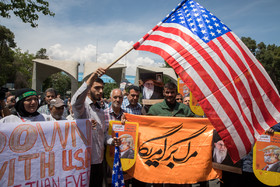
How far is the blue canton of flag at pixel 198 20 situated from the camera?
108 inches

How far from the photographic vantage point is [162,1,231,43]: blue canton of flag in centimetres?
275

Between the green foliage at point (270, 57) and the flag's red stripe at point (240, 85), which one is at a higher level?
the green foliage at point (270, 57)

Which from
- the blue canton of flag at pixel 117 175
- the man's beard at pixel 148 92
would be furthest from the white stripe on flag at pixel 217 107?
the man's beard at pixel 148 92

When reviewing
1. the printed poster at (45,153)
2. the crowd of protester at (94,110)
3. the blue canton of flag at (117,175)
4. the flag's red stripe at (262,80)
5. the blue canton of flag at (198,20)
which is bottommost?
the blue canton of flag at (117,175)

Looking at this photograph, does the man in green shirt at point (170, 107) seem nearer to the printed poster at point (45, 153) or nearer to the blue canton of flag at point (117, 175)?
the blue canton of flag at point (117, 175)

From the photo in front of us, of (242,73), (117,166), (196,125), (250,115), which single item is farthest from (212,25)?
(117,166)

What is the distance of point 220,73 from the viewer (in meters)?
2.64

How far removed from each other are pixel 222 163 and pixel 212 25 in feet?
7.61

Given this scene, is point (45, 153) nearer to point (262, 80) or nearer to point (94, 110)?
point (94, 110)

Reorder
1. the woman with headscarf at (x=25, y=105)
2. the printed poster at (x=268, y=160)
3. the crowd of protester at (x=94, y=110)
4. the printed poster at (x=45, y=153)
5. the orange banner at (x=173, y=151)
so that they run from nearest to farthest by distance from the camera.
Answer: the printed poster at (x=45, y=153) → the crowd of protester at (x=94, y=110) → the woman with headscarf at (x=25, y=105) → the orange banner at (x=173, y=151) → the printed poster at (x=268, y=160)

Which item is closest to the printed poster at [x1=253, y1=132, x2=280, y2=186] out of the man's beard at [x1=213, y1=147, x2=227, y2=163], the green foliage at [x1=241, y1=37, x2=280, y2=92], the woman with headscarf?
the man's beard at [x1=213, y1=147, x2=227, y2=163]

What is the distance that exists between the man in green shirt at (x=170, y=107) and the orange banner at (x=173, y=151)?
188 millimetres

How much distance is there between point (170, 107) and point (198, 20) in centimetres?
156

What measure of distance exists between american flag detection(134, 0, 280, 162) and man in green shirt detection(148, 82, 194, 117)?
2.88 feet
